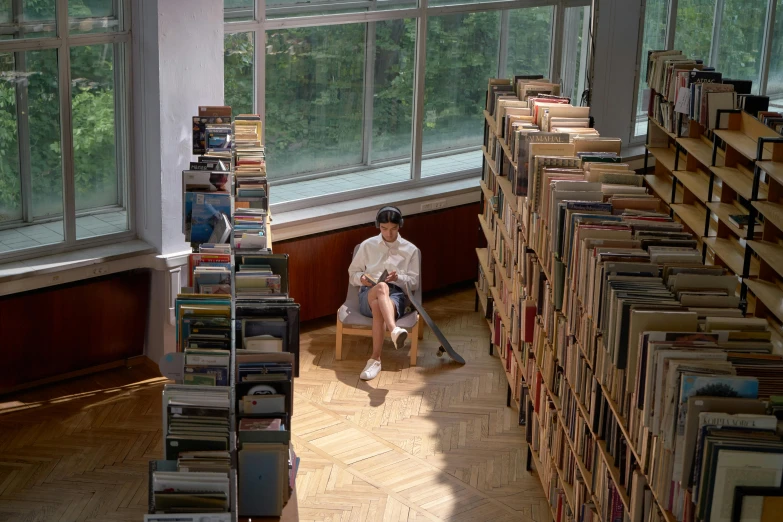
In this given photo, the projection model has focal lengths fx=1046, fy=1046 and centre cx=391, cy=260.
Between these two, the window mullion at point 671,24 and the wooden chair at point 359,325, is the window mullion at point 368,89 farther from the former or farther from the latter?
the window mullion at point 671,24

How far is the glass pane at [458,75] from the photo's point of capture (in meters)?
9.37

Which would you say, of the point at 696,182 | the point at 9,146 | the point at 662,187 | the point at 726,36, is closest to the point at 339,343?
the point at 9,146

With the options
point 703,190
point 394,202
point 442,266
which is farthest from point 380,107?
point 703,190

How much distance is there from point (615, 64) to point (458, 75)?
2099mm

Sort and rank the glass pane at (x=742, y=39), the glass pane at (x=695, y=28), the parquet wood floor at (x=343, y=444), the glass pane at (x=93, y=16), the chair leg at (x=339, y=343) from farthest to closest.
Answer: the glass pane at (x=742, y=39) → the glass pane at (x=695, y=28) → the chair leg at (x=339, y=343) → the glass pane at (x=93, y=16) → the parquet wood floor at (x=343, y=444)

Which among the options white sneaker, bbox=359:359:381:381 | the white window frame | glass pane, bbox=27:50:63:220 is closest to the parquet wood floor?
white sneaker, bbox=359:359:381:381

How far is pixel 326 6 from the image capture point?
848cm

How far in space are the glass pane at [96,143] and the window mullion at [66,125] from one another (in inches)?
2.2

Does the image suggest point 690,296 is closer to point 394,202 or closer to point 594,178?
point 594,178

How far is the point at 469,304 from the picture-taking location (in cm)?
947

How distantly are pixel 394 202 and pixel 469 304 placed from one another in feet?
3.97

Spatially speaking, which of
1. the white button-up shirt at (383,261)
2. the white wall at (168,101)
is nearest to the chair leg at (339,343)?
the white button-up shirt at (383,261)

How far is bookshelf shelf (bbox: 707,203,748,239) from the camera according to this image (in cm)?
706

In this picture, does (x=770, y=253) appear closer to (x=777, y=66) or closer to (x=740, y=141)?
(x=740, y=141)
